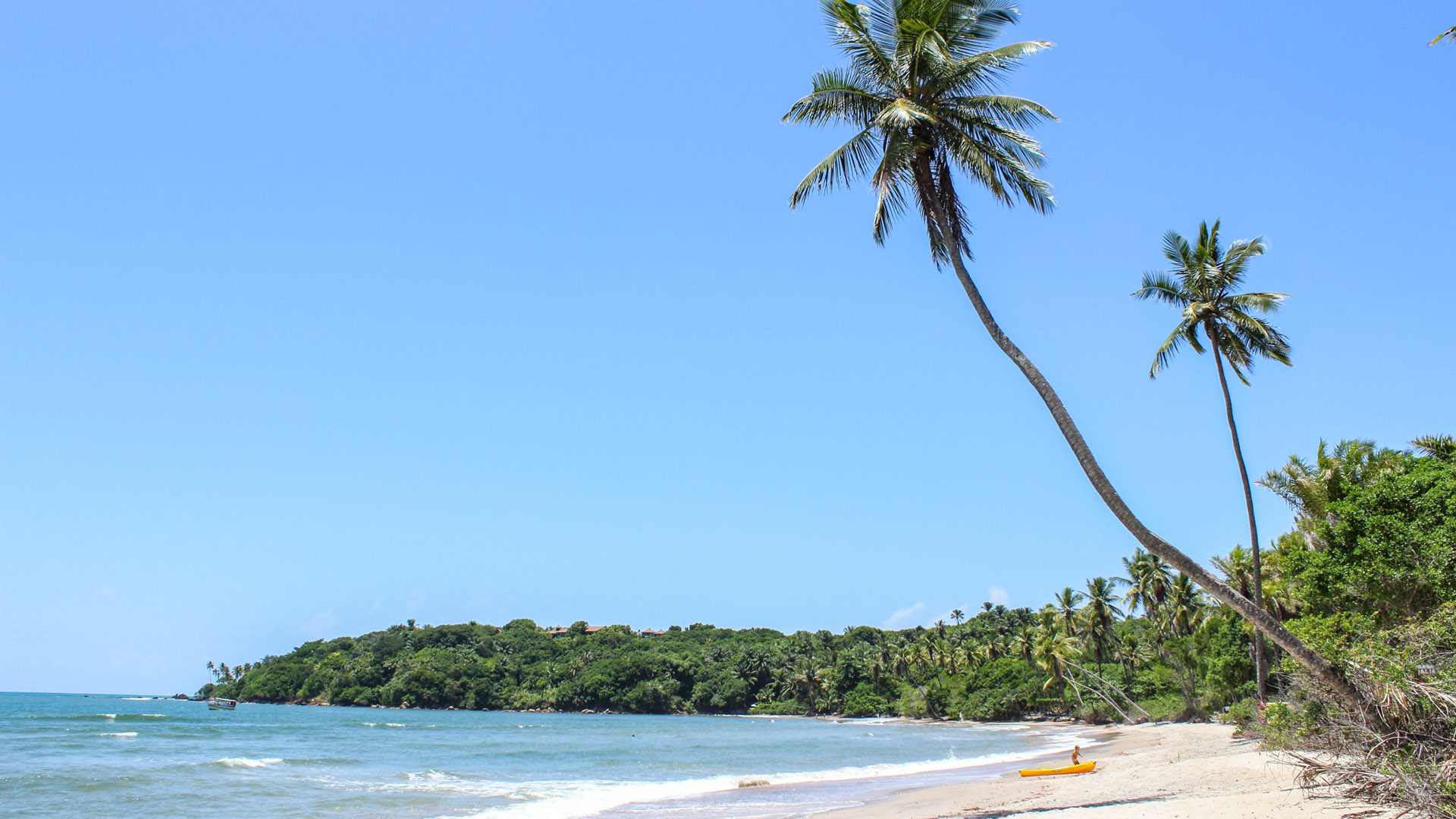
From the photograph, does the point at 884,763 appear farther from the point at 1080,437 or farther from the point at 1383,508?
the point at 1080,437

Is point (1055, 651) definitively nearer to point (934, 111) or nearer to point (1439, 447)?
point (1439, 447)

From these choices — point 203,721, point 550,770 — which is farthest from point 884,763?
point 203,721

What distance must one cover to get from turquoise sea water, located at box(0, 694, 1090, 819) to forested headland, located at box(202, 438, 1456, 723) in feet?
22.2

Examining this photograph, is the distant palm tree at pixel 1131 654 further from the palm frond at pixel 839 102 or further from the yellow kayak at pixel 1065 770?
the palm frond at pixel 839 102

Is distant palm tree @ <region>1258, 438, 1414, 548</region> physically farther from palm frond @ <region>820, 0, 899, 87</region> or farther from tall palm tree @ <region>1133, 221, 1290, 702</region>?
palm frond @ <region>820, 0, 899, 87</region>

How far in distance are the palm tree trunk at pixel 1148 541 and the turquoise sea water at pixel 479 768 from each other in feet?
38.3

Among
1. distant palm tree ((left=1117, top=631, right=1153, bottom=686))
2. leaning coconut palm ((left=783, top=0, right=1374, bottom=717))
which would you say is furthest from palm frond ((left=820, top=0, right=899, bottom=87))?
distant palm tree ((left=1117, top=631, right=1153, bottom=686))

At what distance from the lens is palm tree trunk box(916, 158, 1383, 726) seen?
31.7 feet

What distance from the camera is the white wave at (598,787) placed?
69.5 feet

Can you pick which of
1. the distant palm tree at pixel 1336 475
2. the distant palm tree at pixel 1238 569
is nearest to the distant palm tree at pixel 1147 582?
the distant palm tree at pixel 1238 569

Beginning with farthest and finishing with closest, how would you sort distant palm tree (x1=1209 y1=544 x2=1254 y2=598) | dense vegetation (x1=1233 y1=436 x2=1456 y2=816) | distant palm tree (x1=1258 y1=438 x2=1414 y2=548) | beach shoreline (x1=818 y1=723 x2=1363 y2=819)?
distant palm tree (x1=1209 y1=544 x2=1254 y2=598), distant palm tree (x1=1258 y1=438 x2=1414 y2=548), beach shoreline (x1=818 y1=723 x2=1363 y2=819), dense vegetation (x1=1233 y1=436 x2=1456 y2=816)

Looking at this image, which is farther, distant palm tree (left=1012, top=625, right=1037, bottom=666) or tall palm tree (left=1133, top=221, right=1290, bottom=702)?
distant palm tree (left=1012, top=625, right=1037, bottom=666)

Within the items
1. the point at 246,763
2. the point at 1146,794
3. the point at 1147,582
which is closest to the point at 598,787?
the point at 1146,794

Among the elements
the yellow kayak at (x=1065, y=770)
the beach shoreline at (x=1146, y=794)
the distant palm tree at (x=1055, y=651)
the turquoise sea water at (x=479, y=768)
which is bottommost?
the turquoise sea water at (x=479, y=768)
